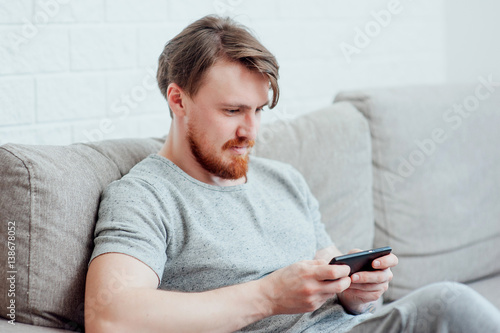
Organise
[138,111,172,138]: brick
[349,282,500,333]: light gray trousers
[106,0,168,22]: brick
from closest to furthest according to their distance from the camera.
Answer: [349,282,500,333]: light gray trousers, [106,0,168,22]: brick, [138,111,172,138]: brick

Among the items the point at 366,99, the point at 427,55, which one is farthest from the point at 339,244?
the point at 427,55

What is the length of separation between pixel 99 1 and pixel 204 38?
48 cm

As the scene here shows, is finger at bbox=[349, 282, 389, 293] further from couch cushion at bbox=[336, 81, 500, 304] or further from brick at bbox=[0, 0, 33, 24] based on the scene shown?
brick at bbox=[0, 0, 33, 24]

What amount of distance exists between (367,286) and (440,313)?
0.24 m

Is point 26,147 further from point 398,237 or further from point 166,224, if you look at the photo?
point 398,237

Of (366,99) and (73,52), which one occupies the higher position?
(73,52)

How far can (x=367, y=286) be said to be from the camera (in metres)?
1.23

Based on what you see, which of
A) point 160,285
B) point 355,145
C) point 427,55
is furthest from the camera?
point 427,55

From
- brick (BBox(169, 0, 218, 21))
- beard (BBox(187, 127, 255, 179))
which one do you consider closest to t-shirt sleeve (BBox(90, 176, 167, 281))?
beard (BBox(187, 127, 255, 179))

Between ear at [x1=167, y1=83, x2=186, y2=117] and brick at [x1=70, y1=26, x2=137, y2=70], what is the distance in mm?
399

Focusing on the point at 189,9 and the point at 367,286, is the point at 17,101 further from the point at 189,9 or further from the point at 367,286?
the point at 367,286

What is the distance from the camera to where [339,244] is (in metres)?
1.70

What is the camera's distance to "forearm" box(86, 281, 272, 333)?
102 centimetres

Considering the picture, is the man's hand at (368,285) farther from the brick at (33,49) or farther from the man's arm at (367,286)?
the brick at (33,49)
